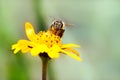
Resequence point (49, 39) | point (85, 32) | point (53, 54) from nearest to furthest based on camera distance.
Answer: point (53, 54) < point (49, 39) < point (85, 32)

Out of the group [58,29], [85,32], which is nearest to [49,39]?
[58,29]

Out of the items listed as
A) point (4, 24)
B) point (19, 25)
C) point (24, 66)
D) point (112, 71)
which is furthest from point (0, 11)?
point (112, 71)

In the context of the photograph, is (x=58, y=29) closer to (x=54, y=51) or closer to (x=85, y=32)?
(x=54, y=51)

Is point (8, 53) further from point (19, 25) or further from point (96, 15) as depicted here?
point (96, 15)

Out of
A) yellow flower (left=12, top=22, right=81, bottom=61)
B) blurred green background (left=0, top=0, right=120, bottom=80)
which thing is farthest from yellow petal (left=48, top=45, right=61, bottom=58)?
blurred green background (left=0, top=0, right=120, bottom=80)

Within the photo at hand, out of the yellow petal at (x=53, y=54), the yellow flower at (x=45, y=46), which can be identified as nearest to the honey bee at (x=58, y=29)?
the yellow flower at (x=45, y=46)

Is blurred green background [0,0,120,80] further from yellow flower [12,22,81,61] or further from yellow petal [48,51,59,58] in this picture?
yellow petal [48,51,59,58]

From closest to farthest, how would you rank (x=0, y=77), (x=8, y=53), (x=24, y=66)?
(x=24, y=66), (x=8, y=53), (x=0, y=77)

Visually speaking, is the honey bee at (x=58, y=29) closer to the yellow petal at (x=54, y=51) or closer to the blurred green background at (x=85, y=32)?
the yellow petal at (x=54, y=51)
